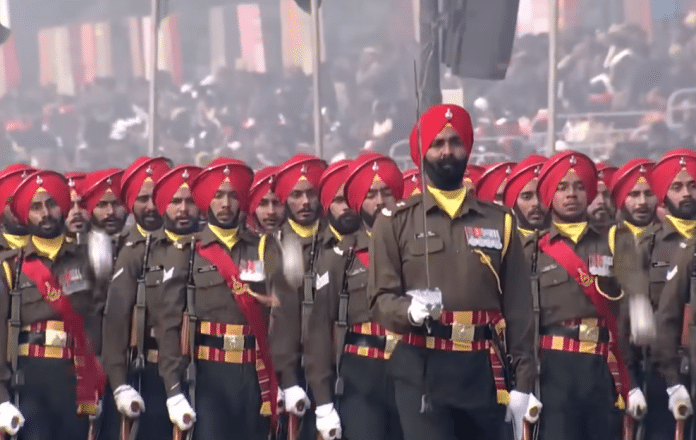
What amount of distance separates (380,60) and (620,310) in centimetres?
1476

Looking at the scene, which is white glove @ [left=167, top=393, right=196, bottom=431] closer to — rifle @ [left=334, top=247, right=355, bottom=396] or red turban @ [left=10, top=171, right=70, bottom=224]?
rifle @ [left=334, top=247, right=355, bottom=396]

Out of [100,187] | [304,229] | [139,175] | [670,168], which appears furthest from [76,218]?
[670,168]

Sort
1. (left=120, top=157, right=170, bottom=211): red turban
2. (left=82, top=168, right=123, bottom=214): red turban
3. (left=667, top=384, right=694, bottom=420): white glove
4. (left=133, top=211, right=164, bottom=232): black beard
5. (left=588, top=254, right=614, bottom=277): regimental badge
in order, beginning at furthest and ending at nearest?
(left=82, top=168, right=123, bottom=214): red turban → (left=120, top=157, right=170, bottom=211): red turban → (left=133, top=211, right=164, bottom=232): black beard → (left=667, top=384, right=694, bottom=420): white glove → (left=588, top=254, right=614, bottom=277): regimental badge

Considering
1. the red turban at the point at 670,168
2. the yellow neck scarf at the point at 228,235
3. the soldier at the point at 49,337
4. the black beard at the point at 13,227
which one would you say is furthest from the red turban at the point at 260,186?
the red turban at the point at 670,168

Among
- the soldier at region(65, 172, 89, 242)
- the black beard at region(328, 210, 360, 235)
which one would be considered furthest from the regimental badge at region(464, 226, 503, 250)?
the soldier at region(65, 172, 89, 242)

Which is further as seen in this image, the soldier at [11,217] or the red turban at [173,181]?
the soldier at [11,217]

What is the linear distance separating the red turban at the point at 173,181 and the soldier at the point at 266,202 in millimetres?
613

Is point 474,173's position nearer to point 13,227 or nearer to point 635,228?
point 635,228

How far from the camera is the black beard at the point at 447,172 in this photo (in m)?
8.23

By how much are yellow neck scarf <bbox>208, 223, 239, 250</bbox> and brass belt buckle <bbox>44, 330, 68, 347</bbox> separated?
1.05 meters

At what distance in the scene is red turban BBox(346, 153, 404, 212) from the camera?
11.3 meters

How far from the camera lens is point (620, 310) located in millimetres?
11297

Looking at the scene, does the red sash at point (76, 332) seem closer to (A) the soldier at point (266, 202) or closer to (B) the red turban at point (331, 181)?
(A) the soldier at point (266, 202)

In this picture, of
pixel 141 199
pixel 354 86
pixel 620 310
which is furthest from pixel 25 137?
pixel 620 310
